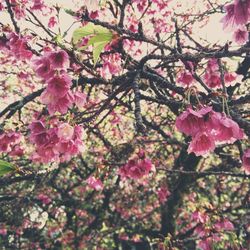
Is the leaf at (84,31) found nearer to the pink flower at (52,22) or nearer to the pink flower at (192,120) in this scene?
the pink flower at (192,120)

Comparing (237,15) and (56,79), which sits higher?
(56,79)

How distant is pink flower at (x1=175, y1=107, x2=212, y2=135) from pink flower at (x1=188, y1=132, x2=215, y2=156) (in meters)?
0.05

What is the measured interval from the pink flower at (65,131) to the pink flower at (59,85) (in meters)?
0.20

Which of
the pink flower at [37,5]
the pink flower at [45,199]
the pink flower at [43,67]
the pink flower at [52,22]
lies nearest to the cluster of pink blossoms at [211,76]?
the pink flower at [43,67]

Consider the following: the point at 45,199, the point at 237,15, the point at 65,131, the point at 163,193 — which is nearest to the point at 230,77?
the point at 65,131

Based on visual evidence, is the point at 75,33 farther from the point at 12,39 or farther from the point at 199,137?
the point at 12,39

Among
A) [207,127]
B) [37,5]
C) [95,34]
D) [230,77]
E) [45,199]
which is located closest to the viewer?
[95,34]

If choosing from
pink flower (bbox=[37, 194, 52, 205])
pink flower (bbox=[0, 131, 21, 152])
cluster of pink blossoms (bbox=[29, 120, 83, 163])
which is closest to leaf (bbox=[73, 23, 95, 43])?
cluster of pink blossoms (bbox=[29, 120, 83, 163])

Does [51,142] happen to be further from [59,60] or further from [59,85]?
[59,60]

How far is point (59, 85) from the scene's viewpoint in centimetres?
209

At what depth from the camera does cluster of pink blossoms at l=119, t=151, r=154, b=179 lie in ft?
12.0

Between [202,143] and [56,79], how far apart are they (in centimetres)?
95

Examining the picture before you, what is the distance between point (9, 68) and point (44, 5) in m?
3.35

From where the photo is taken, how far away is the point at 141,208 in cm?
971
